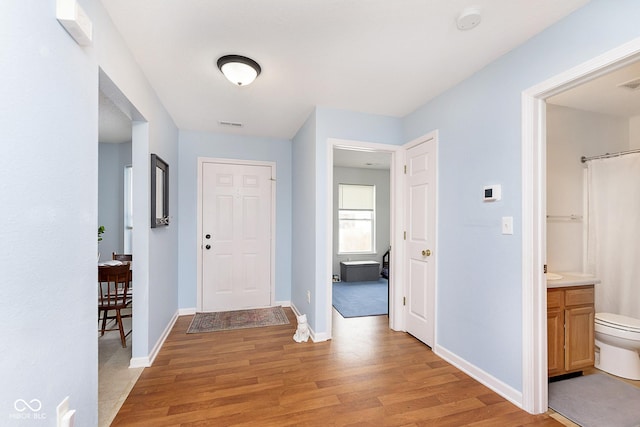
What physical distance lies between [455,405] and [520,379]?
0.47 meters

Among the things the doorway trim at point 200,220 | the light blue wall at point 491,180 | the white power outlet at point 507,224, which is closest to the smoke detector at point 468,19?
the light blue wall at point 491,180

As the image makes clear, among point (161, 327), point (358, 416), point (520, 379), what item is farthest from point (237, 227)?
point (520, 379)

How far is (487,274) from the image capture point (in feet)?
6.99

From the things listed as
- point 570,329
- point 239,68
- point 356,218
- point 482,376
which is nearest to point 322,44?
point 239,68

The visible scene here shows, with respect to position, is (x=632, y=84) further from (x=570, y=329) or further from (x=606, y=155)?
(x=570, y=329)

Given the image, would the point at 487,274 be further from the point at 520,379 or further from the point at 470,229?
the point at 520,379

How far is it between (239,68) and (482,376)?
3.02 metres

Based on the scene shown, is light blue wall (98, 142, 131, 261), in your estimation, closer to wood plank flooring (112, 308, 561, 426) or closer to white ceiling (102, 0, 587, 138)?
white ceiling (102, 0, 587, 138)

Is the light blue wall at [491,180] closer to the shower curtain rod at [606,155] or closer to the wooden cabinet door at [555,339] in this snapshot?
the wooden cabinet door at [555,339]

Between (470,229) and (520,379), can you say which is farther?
(470,229)

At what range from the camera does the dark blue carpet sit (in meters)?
3.82

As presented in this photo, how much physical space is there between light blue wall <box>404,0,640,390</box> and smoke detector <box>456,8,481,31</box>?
49 centimetres

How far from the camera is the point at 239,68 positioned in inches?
81.8
